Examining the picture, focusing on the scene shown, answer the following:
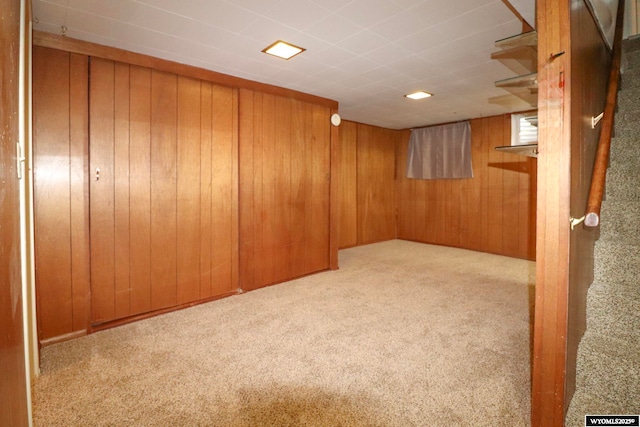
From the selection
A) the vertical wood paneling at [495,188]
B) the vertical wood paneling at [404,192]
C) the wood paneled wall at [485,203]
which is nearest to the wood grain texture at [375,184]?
the vertical wood paneling at [404,192]

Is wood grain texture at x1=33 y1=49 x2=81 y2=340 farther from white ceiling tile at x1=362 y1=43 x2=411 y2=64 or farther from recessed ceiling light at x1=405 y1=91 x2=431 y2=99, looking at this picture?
recessed ceiling light at x1=405 y1=91 x2=431 y2=99

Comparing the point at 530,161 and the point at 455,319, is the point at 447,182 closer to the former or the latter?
the point at 530,161

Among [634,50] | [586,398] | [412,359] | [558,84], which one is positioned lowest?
[412,359]

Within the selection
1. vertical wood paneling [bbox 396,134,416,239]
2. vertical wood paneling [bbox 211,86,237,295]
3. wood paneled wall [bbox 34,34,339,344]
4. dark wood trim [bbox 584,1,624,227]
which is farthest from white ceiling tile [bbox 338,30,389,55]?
vertical wood paneling [bbox 396,134,416,239]

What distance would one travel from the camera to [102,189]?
262 centimetres

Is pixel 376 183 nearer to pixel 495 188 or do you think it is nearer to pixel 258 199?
pixel 495 188

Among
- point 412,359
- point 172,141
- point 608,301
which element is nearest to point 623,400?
point 608,301

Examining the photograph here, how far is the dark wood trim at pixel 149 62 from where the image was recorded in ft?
7.77

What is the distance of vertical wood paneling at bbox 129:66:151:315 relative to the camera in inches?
108

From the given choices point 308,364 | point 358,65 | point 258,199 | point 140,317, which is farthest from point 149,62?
point 308,364

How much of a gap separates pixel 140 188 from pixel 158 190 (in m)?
0.15

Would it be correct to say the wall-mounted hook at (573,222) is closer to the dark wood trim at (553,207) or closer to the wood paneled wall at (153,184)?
the dark wood trim at (553,207)

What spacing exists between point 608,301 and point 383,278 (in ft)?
8.52

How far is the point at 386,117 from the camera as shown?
559cm
